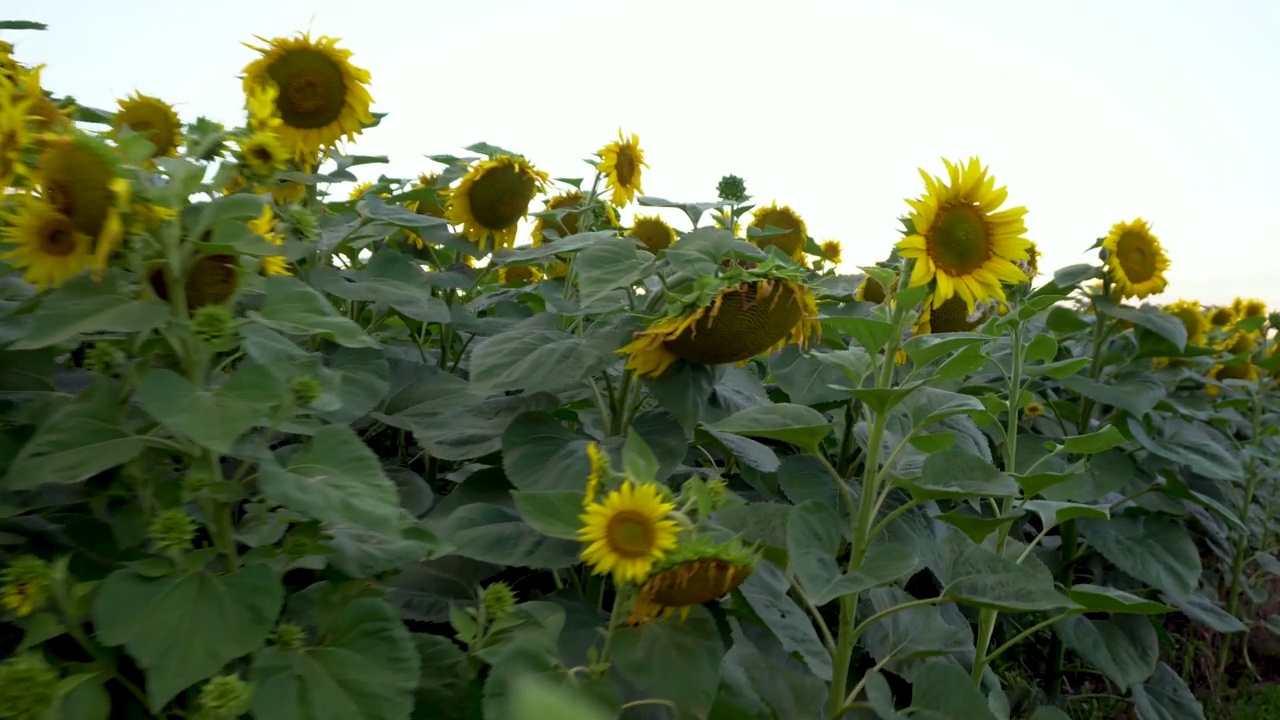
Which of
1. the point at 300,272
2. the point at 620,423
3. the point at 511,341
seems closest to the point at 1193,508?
the point at 620,423

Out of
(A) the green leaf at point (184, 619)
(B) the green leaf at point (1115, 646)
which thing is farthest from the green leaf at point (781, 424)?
(B) the green leaf at point (1115, 646)

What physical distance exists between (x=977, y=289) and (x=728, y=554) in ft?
2.44

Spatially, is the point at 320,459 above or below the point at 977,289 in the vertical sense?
below

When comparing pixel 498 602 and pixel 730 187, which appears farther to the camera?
pixel 730 187

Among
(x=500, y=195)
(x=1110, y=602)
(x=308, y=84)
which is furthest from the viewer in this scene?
(x=500, y=195)

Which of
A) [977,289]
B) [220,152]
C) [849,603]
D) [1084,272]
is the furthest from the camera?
[1084,272]

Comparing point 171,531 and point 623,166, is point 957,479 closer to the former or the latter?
point 171,531

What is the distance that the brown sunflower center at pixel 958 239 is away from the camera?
1.47 m

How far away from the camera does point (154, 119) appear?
170 centimetres

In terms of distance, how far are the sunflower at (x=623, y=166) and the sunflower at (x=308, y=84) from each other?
0.69 metres

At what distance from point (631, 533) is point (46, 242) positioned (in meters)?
0.67

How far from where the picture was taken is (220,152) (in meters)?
1.16

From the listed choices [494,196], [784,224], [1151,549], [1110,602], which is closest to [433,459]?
[494,196]

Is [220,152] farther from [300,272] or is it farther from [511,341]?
[300,272]
